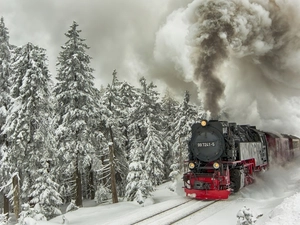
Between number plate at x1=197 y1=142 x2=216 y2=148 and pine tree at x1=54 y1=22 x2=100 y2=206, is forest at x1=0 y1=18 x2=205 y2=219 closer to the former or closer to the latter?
pine tree at x1=54 y1=22 x2=100 y2=206

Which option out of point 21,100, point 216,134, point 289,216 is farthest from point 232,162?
point 21,100

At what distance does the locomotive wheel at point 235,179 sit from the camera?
47.8 feet

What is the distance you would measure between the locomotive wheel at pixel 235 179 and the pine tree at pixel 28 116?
36.3 ft

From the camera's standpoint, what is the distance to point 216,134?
1449cm

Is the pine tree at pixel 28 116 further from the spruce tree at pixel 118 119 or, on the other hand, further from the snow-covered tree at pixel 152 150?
the snow-covered tree at pixel 152 150

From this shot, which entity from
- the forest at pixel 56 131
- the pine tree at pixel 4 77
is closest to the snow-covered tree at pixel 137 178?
the forest at pixel 56 131

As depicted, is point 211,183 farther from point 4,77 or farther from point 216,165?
point 4,77

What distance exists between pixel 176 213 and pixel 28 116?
35.4 ft

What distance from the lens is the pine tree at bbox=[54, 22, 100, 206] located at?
63.9 feet

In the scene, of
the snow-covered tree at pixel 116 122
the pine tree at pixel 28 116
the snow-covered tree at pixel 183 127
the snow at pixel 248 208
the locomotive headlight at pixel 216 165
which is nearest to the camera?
the snow at pixel 248 208

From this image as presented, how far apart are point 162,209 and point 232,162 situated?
435cm

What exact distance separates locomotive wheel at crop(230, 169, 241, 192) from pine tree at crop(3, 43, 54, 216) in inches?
435

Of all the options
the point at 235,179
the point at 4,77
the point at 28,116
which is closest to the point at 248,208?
the point at 235,179

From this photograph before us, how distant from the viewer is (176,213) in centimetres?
1122
